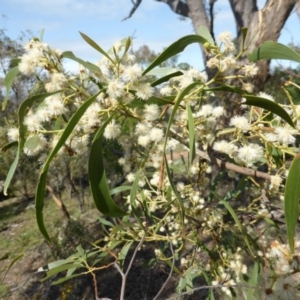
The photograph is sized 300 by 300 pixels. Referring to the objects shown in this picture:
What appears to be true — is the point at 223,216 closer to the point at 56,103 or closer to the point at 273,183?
the point at 273,183

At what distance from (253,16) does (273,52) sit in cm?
296

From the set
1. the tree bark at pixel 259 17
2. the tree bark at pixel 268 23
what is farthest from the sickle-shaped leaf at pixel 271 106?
the tree bark at pixel 268 23

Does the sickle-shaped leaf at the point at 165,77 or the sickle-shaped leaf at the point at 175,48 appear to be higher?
the sickle-shaped leaf at the point at 175,48

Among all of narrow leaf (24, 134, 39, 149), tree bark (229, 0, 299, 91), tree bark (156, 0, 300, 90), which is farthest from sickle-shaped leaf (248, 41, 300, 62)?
tree bark (229, 0, 299, 91)

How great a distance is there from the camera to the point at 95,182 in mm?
460

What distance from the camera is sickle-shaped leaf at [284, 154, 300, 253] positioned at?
1.39ft

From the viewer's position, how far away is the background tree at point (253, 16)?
2.55 m

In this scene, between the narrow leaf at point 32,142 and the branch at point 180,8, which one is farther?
the branch at point 180,8

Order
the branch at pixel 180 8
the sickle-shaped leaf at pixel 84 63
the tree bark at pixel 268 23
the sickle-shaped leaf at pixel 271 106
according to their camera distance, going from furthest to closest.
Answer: the branch at pixel 180 8 < the tree bark at pixel 268 23 < the sickle-shaped leaf at pixel 84 63 < the sickle-shaped leaf at pixel 271 106

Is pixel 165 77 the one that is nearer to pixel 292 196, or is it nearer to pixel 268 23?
pixel 292 196

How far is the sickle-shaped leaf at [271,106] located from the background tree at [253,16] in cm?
66

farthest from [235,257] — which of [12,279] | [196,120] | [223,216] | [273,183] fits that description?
[12,279]

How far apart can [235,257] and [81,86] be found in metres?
0.88

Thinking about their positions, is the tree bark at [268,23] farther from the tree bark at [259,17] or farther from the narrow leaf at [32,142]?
the narrow leaf at [32,142]
